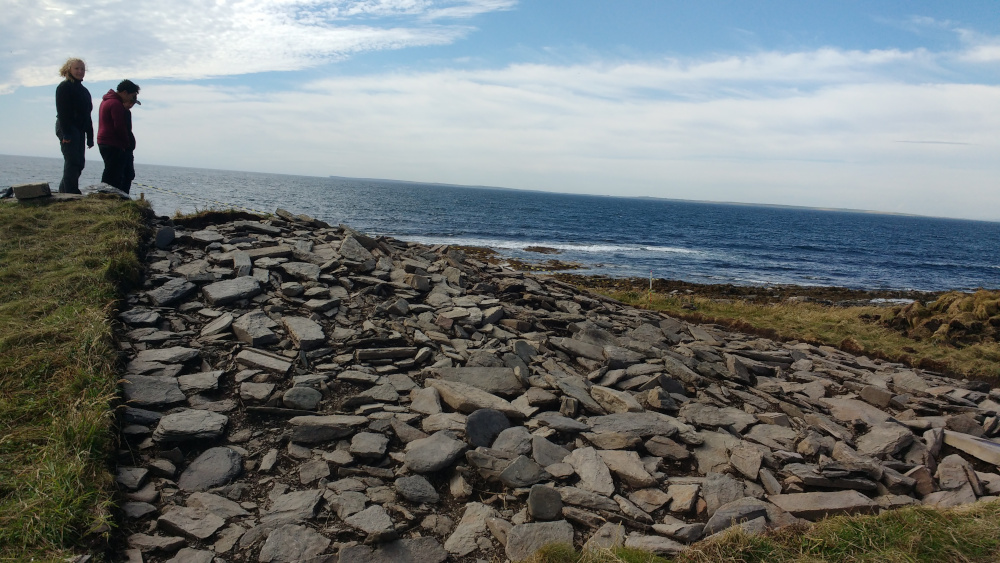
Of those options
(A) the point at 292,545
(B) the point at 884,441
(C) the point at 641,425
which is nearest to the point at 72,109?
(A) the point at 292,545

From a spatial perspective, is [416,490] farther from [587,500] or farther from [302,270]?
[302,270]

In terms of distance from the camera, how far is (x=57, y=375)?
5.41m

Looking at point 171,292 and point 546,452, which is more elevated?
point 171,292

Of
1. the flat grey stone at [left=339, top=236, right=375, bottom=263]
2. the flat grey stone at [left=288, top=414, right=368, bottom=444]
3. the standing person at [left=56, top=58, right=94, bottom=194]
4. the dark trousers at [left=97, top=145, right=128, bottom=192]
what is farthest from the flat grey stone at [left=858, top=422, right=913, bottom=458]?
the dark trousers at [left=97, top=145, right=128, bottom=192]

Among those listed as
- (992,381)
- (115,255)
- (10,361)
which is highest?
(115,255)

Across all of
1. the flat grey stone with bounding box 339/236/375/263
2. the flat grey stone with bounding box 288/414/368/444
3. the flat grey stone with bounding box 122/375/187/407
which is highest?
the flat grey stone with bounding box 339/236/375/263

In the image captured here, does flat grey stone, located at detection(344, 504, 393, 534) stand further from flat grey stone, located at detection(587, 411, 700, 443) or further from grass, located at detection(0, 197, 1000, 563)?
flat grey stone, located at detection(587, 411, 700, 443)

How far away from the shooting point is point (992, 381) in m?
12.9

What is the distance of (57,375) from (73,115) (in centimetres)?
770

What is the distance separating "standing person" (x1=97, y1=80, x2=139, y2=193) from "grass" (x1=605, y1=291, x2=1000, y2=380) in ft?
50.0

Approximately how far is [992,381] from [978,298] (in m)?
7.01

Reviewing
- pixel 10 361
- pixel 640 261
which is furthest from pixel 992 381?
pixel 640 261

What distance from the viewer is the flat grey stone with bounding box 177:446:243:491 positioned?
490 centimetres

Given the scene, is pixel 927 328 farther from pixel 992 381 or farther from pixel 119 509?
pixel 119 509
